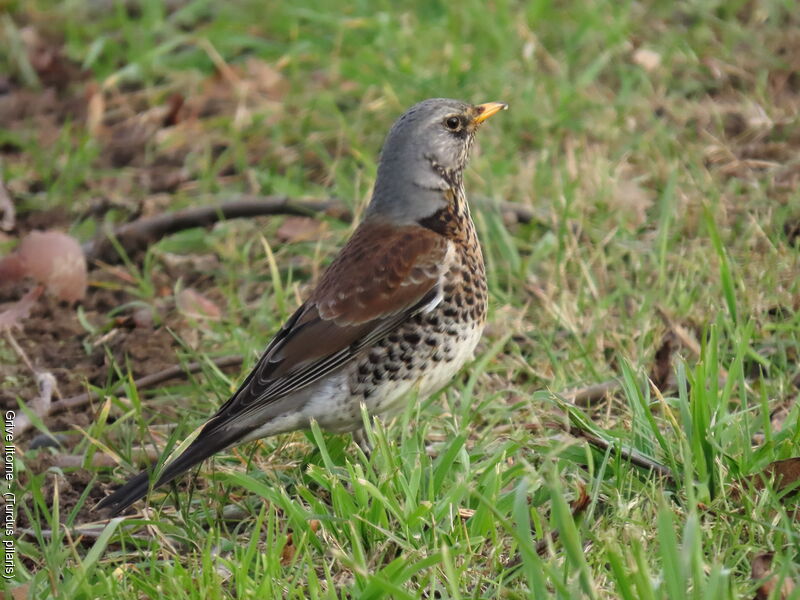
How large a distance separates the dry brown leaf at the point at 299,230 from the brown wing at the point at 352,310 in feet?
4.96

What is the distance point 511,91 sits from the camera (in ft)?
22.3

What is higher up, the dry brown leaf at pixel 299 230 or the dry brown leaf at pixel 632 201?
the dry brown leaf at pixel 632 201

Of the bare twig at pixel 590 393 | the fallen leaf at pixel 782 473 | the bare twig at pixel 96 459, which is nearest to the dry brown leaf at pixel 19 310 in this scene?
the bare twig at pixel 96 459

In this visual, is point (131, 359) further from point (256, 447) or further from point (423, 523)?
point (423, 523)

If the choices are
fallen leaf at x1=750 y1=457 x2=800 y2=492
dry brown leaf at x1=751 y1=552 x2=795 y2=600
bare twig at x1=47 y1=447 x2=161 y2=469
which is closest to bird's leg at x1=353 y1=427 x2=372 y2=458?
bare twig at x1=47 y1=447 x2=161 y2=469

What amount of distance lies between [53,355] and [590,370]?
224 cm

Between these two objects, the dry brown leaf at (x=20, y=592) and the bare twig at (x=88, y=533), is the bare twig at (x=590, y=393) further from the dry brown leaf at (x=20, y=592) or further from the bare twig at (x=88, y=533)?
the dry brown leaf at (x=20, y=592)

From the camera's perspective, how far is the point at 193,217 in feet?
20.1

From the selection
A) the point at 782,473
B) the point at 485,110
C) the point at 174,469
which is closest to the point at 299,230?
the point at 485,110

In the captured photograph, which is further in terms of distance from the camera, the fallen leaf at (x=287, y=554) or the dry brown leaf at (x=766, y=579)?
the fallen leaf at (x=287, y=554)

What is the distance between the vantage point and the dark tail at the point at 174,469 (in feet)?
13.1

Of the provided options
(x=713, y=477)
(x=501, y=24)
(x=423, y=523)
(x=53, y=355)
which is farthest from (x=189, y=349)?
(x=501, y=24)

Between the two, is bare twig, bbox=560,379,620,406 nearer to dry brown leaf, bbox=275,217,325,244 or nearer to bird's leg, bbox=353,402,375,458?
bird's leg, bbox=353,402,375,458

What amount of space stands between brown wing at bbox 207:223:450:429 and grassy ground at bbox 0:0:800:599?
0.31 m
